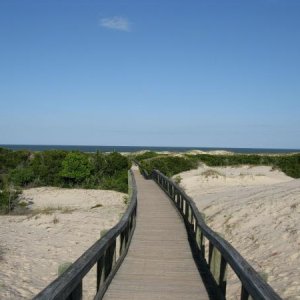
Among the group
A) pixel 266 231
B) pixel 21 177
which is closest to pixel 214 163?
pixel 21 177

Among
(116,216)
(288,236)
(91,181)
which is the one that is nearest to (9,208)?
(116,216)

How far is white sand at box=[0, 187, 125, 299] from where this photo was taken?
405 inches

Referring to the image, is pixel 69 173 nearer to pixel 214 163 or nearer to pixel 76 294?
pixel 214 163

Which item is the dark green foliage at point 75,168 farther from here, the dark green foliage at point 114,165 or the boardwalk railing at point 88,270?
the boardwalk railing at point 88,270

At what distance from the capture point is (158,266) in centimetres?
798

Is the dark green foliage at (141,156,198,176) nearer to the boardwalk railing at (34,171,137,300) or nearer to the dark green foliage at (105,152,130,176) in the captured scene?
the dark green foliage at (105,152,130,176)

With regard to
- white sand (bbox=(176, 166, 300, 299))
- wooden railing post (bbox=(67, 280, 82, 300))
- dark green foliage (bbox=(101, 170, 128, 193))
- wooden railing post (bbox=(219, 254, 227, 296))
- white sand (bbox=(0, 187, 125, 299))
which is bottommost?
white sand (bbox=(0, 187, 125, 299))

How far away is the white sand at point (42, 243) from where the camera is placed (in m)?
10.3

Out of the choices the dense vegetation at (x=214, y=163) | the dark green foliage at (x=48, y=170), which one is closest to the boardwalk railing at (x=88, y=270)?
the dense vegetation at (x=214, y=163)

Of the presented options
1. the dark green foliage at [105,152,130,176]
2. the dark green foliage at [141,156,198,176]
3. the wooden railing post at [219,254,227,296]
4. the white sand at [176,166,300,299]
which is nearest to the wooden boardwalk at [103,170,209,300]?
the wooden railing post at [219,254,227,296]

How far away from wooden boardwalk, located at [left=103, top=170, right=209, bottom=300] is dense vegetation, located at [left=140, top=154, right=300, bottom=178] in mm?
18662

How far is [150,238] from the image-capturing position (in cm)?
1068

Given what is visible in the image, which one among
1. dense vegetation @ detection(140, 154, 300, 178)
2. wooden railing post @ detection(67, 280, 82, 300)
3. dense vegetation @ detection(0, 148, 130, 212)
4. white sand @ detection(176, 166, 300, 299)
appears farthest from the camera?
dense vegetation @ detection(140, 154, 300, 178)

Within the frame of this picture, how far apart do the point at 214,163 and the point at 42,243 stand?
102 ft
